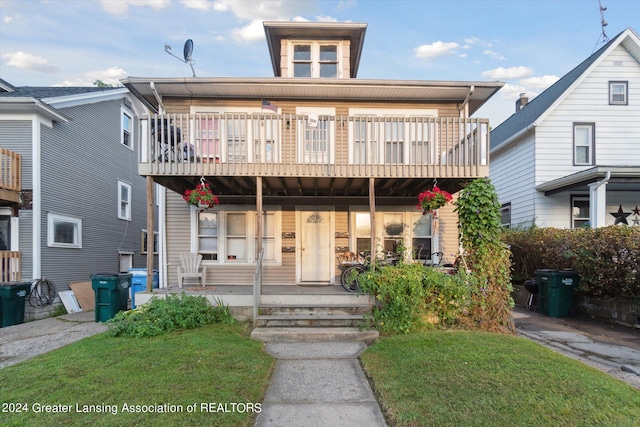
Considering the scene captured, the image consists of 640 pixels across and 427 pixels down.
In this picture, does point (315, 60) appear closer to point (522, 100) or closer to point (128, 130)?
point (128, 130)

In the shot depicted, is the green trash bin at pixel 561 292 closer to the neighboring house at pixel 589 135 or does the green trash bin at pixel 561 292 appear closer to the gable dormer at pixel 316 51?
the neighboring house at pixel 589 135

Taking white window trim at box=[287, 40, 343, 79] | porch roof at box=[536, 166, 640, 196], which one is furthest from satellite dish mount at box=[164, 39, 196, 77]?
porch roof at box=[536, 166, 640, 196]

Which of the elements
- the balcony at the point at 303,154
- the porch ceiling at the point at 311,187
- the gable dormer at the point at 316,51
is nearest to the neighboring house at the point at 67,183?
the porch ceiling at the point at 311,187

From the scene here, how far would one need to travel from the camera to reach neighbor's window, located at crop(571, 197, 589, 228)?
11.7 metres

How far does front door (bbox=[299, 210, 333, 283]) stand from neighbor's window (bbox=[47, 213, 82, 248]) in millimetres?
6929

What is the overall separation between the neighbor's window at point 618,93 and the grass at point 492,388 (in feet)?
36.8

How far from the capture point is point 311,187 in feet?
27.5

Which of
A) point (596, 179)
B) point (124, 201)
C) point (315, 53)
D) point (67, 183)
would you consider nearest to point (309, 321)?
point (315, 53)

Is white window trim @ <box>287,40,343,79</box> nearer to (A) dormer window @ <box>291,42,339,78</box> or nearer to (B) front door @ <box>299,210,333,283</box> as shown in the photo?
(A) dormer window @ <box>291,42,339,78</box>

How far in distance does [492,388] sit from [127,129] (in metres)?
14.9

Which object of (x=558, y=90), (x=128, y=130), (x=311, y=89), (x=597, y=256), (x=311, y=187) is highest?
(x=558, y=90)

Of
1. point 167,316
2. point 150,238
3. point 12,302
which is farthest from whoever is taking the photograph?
point 12,302

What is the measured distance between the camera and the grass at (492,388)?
2943 millimetres

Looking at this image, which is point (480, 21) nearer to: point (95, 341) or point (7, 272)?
point (95, 341)
